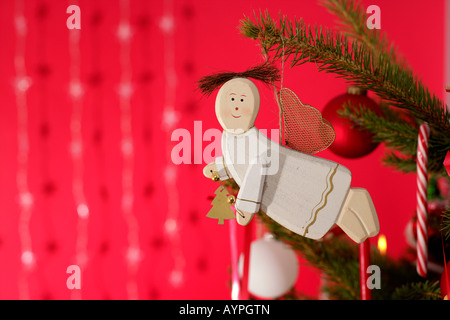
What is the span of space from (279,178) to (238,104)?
0.08m

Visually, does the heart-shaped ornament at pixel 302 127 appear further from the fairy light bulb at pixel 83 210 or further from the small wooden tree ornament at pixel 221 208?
the fairy light bulb at pixel 83 210

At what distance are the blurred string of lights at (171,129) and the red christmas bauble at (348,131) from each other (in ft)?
2.97

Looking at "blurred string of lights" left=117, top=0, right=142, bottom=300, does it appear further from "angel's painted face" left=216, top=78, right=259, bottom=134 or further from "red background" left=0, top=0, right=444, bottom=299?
"angel's painted face" left=216, top=78, right=259, bottom=134

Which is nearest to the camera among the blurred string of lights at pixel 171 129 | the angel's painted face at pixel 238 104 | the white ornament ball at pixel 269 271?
the angel's painted face at pixel 238 104

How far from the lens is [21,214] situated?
142 centimetres

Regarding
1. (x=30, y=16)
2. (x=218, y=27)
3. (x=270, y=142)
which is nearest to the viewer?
(x=270, y=142)

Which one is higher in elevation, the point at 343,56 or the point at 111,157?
the point at 343,56

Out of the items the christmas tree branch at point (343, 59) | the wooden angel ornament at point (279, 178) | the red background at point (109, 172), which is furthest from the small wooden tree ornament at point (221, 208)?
the red background at point (109, 172)

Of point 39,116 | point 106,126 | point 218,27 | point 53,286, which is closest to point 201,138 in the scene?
point 218,27

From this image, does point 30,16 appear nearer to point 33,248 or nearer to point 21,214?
point 21,214

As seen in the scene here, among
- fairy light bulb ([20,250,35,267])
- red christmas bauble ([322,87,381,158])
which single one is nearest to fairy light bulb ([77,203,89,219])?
fairy light bulb ([20,250,35,267])

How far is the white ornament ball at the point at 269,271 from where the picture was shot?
704mm

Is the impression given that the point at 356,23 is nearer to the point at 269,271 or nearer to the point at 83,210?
the point at 269,271

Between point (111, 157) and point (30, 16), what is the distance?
0.58 meters
